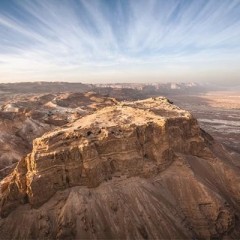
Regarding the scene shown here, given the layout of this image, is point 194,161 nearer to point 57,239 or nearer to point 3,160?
point 57,239

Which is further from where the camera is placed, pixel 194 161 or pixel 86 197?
pixel 194 161

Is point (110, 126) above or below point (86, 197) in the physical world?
above

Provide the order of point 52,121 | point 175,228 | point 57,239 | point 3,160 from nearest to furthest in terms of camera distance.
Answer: point 57,239, point 175,228, point 3,160, point 52,121

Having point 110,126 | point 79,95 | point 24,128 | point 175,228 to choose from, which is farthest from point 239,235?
point 79,95

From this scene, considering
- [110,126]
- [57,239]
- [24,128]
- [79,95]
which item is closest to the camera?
[57,239]

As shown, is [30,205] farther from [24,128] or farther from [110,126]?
[24,128]

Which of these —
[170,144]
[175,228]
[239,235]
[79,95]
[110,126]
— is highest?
[110,126]
